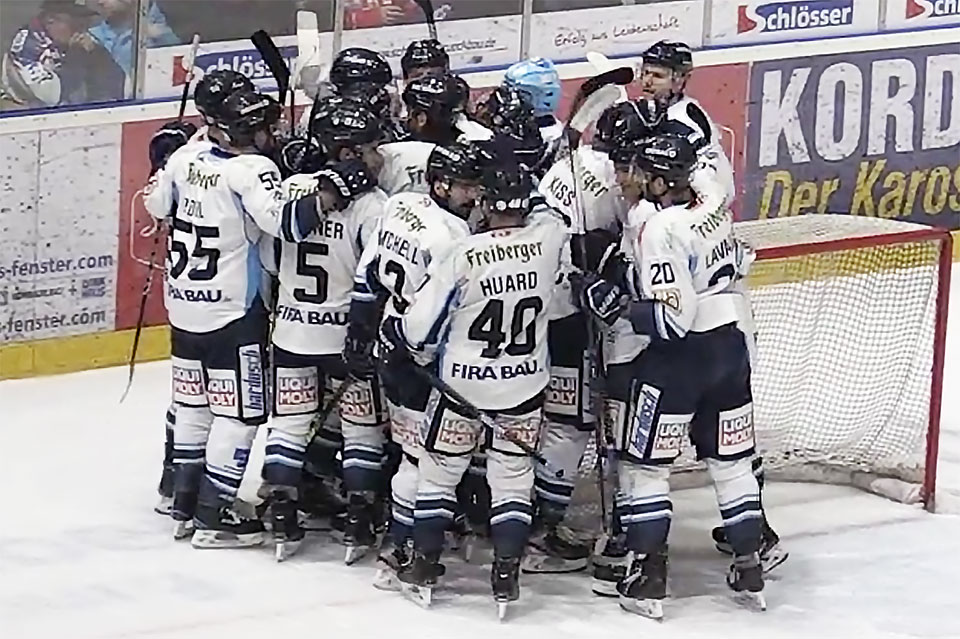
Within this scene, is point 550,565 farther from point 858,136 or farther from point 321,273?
point 858,136

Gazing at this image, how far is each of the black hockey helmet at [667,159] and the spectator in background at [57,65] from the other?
8.87ft

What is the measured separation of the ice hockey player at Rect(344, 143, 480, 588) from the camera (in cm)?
568

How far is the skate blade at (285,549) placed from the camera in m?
6.28

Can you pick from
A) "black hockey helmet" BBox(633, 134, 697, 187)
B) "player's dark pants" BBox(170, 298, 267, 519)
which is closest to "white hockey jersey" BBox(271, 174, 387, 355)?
"player's dark pants" BBox(170, 298, 267, 519)

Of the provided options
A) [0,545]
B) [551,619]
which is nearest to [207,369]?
[0,545]

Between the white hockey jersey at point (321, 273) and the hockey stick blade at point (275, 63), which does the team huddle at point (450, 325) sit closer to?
the white hockey jersey at point (321, 273)

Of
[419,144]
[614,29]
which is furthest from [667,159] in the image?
[614,29]

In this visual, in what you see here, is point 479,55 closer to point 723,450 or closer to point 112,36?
point 112,36

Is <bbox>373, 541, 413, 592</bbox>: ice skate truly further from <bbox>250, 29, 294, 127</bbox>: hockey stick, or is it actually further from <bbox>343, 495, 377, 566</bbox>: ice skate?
<bbox>250, 29, 294, 127</bbox>: hockey stick

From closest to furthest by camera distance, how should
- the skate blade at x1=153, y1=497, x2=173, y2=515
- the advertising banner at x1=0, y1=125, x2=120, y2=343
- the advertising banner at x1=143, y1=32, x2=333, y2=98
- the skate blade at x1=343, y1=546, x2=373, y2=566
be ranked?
the skate blade at x1=343, y1=546, x2=373, y2=566 < the skate blade at x1=153, y1=497, x2=173, y2=515 < the advertising banner at x1=0, y1=125, x2=120, y2=343 < the advertising banner at x1=143, y1=32, x2=333, y2=98

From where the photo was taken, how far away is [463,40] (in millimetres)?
8750

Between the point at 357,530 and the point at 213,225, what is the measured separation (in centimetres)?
88

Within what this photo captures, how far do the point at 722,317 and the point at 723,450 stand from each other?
1.12ft

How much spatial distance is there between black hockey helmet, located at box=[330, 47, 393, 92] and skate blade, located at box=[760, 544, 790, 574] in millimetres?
1612
